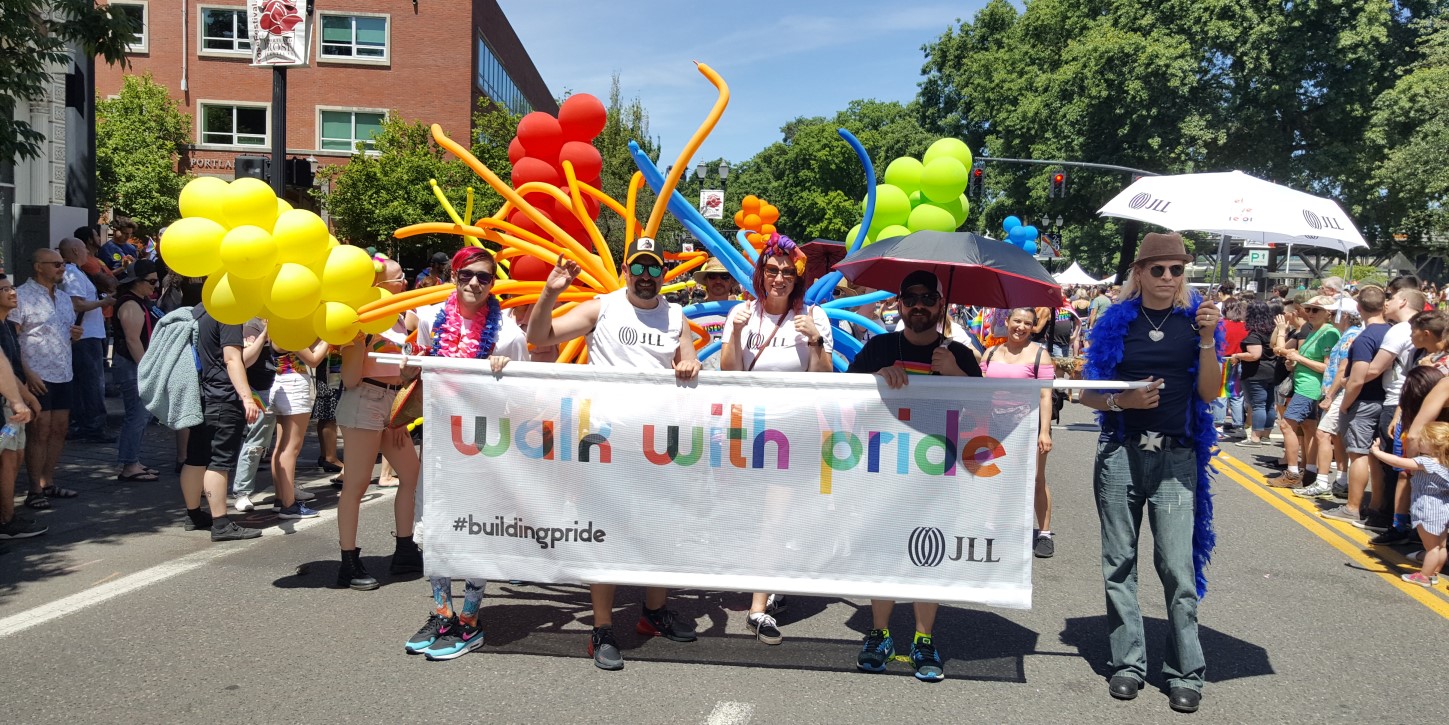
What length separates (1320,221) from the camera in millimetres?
7223

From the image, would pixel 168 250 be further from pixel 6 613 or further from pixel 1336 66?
pixel 1336 66

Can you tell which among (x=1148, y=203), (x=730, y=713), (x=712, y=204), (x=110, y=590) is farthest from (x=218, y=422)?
(x=712, y=204)

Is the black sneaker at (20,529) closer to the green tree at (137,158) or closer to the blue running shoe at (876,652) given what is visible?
the blue running shoe at (876,652)

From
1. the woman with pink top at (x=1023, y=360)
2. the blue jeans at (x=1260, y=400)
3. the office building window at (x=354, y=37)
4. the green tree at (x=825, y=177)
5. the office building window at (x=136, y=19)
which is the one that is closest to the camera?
the woman with pink top at (x=1023, y=360)

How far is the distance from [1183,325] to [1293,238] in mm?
4117

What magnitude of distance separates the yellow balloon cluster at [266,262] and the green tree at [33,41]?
443 centimetres

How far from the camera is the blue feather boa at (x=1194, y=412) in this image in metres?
4.42

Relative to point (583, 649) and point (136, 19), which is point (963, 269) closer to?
point (583, 649)

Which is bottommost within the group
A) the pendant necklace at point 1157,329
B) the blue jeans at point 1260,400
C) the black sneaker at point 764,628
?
the black sneaker at point 764,628

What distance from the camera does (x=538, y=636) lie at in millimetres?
4875

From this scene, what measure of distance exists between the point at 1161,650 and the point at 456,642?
10.5 feet

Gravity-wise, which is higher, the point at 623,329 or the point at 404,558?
the point at 623,329

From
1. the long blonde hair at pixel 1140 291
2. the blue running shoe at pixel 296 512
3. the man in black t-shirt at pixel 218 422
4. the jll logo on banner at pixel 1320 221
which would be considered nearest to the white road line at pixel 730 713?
the long blonde hair at pixel 1140 291

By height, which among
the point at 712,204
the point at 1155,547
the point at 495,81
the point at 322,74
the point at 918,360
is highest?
the point at 495,81
